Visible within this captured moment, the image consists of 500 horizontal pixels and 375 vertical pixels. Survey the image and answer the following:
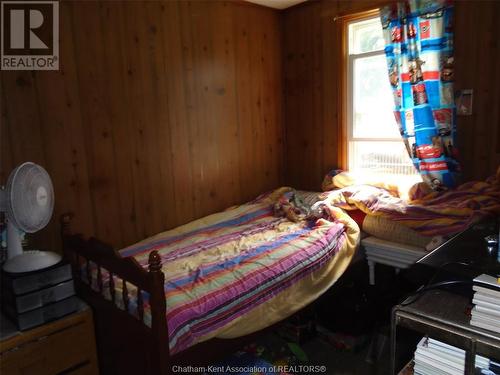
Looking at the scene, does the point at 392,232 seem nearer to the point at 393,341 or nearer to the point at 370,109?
the point at 370,109

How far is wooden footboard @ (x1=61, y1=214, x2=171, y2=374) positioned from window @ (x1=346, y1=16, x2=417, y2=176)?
89.4 inches

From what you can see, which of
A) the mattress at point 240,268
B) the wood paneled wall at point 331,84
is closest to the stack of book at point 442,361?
the mattress at point 240,268

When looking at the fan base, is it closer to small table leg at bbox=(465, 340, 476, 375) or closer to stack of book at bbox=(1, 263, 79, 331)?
stack of book at bbox=(1, 263, 79, 331)

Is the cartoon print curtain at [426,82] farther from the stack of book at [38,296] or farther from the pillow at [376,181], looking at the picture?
the stack of book at [38,296]

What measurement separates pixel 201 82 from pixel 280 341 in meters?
1.99

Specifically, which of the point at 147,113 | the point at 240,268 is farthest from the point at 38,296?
the point at 147,113

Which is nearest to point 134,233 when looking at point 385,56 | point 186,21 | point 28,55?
point 28,55

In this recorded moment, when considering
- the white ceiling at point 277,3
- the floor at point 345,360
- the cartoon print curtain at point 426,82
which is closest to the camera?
the floor at point 345,360

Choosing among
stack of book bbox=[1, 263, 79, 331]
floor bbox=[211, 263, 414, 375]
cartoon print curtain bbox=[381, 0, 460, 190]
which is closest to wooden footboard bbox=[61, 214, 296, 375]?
stack of book bbox=[1, 263, 79, 331]

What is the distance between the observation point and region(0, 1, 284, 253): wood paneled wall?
215 centimetres

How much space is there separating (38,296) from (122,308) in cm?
35

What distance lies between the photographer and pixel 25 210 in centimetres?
168

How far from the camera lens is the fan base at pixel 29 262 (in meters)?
1.61

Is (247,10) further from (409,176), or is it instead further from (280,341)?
(280,341)
